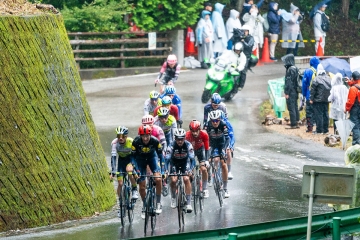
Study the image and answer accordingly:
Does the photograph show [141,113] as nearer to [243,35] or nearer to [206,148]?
[243,35]

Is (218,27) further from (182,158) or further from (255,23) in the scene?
(182,158)

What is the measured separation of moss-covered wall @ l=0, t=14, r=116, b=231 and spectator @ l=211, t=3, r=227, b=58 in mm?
20157

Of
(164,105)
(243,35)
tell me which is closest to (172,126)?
(164,105)

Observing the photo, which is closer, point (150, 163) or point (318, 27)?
point (150, 163)

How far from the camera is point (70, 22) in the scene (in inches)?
1373

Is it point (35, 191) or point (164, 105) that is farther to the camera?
point (164, 105)

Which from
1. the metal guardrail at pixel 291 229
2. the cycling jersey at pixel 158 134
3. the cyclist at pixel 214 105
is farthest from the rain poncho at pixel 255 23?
the metal guardrail at pixel 291 229

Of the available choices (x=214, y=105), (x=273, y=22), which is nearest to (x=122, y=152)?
(x=214, y=105)

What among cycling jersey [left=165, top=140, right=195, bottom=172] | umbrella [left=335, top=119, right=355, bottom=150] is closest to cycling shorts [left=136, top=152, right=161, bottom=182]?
cycling jersey [left=165, top=140, right=195, bottom=172]

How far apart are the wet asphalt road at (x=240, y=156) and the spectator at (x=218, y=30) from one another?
1.64 metres

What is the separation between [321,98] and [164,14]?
12881 millimetres

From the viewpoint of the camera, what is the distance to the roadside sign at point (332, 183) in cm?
1129

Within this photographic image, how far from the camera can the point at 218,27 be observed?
37656mm

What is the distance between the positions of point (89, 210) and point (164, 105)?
388 centimetres
